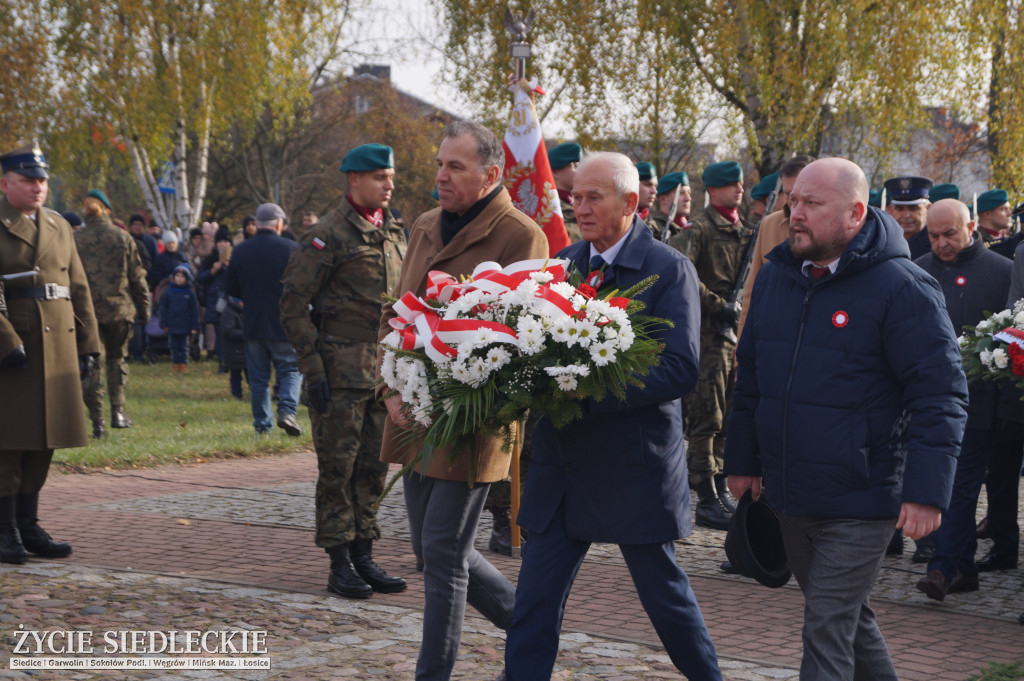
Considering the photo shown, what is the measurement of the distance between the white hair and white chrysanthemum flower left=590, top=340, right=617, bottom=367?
813 mm

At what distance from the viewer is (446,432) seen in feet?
12.4

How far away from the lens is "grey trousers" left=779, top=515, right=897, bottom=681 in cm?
383

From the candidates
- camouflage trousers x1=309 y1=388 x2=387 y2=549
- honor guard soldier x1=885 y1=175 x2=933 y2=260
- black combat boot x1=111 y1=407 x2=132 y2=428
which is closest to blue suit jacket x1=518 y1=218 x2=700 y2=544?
camouflage trousers x1=309 y1=388 x2=387 y2=549

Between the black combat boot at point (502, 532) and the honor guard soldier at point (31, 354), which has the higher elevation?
the honor guard soldier at point (31, 354)

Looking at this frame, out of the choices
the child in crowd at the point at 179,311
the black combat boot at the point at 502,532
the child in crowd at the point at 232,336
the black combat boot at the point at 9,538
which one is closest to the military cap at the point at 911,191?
→ the black combat boot at the point at 502,532

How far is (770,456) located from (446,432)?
117cm

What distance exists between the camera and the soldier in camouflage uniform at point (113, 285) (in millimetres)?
13203

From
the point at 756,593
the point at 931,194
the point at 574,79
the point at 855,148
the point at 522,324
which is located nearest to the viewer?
the point at 522,324

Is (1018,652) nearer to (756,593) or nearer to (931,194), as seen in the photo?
(756,593)

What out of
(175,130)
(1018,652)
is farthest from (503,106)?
(1018,652)

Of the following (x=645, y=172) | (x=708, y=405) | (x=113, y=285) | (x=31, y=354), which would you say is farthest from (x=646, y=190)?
(x=113, y=285)

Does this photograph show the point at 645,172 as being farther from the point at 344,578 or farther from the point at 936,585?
the point at 344,578

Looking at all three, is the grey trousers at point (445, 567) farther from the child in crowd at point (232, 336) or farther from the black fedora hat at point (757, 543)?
the child in crowd at point (232, 336)

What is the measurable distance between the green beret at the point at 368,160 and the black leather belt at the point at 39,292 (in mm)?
2333
